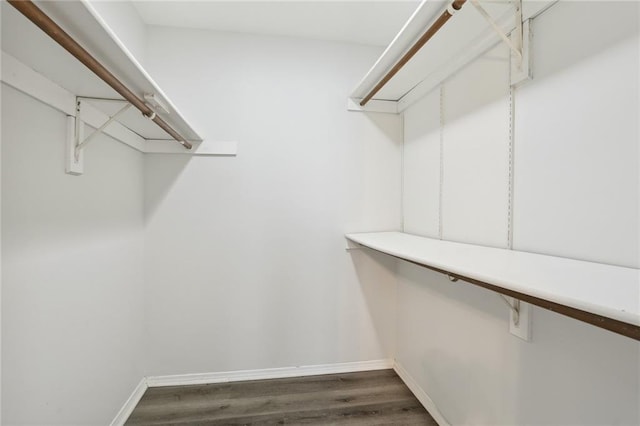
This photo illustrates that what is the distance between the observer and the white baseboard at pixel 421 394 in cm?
170

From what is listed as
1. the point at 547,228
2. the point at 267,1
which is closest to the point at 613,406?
the point at 547,228

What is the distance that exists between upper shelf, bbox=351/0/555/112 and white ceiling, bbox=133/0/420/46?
461mm

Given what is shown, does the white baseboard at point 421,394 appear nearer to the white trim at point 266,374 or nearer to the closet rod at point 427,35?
the white trim at point 266,374

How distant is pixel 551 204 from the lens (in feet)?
3.41

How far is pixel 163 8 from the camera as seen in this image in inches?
73.9

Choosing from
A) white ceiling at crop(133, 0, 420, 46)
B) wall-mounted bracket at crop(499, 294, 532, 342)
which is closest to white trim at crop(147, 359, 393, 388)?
wall-mounted bracket at crop(499, 294, 532, 342)

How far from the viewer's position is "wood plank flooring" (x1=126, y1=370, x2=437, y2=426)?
1.75 metres

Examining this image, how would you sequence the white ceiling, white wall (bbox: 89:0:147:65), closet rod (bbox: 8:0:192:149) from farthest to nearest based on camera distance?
the white ceiling, white wall (bbox: 89:0:147:65), closet rod (bbox: 8:0:192:149)

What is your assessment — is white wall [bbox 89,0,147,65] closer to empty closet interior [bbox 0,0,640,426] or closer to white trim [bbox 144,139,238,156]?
empty closet interior [bbox 0,0,640,426]

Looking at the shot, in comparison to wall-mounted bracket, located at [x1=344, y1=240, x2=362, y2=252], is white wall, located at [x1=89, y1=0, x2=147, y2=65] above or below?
above

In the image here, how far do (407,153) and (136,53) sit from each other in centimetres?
194

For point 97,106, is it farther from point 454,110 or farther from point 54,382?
point 454,110

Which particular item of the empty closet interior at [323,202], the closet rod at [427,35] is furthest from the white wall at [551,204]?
the closet rod at [427,35]

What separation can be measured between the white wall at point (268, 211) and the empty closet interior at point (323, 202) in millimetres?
15
